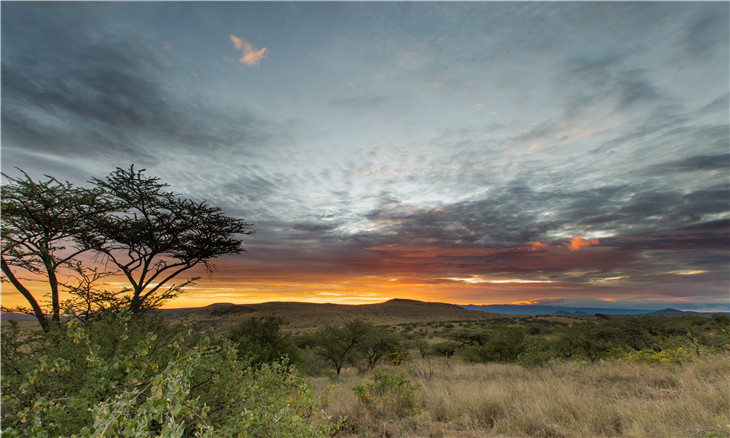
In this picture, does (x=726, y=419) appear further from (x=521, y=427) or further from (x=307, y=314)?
(x=307, y=314)

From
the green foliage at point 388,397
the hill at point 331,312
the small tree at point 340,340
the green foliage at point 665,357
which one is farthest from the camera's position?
the hill at point 331,312

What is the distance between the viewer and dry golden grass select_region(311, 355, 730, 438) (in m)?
6.40

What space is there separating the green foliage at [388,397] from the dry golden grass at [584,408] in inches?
13.2

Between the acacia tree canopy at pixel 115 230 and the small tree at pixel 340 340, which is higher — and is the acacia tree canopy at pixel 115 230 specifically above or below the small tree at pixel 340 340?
above

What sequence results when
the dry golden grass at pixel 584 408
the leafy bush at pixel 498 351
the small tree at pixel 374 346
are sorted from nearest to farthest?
the dry golden grass at pixel 584 408, the leafy bush at pixel 498 351, the small tree at pixel 374 346

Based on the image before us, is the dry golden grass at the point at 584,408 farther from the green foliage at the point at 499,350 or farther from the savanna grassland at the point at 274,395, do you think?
the green foliage at the point at 499,350

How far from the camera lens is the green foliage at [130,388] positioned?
3.03m

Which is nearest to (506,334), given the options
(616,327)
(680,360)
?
(616,327)

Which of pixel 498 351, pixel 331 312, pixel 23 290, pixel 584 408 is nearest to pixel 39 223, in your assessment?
pixel 23 290

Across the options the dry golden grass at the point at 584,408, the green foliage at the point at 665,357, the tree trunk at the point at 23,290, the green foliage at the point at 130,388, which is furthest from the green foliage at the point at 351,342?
the green foliage at the point at 130,388

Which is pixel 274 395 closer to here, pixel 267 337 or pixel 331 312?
pixel 267 337

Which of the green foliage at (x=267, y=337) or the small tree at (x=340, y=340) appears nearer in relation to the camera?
the green foliage at (x=267, y=337)

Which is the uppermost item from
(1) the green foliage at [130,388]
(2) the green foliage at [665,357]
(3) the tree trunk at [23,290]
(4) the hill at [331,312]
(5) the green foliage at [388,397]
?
(3) the tree trunk at [23,290]

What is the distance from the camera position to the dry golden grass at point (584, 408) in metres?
6.40
